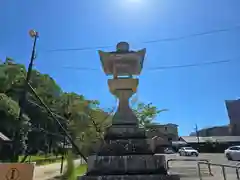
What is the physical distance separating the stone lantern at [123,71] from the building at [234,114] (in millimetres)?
48368

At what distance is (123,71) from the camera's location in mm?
5816

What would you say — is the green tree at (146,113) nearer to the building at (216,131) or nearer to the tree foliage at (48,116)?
the tree foliage at (48,116)

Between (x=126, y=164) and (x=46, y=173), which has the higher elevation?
(x=126, y=164)

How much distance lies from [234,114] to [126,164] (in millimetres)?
51064

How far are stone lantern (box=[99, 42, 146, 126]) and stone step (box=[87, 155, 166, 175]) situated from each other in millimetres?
1044

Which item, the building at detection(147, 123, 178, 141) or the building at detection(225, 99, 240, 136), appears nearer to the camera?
the building at detection(147, 123, 178, 141)

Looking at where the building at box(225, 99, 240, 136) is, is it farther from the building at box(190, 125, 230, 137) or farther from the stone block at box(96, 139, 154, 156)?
the stone block at box(96, 139, 154, 156)

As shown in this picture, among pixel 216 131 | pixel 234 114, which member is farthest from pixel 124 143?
pixel 216 131

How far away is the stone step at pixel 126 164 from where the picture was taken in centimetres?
439

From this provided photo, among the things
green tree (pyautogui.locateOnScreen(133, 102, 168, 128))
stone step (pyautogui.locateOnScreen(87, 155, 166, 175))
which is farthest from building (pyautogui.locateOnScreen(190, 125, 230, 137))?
stone step (pyautogui.locateOnScreen(87, 155, 166, 175))

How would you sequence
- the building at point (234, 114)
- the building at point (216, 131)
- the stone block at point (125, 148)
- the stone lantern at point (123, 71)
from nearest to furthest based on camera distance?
1. the stone block at point (125, 148)
2. the stone lantern at point (123, 71)
3. the building at point (234, 114)
4. the building at point (216, 131)

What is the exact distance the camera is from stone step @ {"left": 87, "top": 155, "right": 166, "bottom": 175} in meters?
4.39

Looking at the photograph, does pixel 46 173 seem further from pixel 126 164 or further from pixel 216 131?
pixel 216 131

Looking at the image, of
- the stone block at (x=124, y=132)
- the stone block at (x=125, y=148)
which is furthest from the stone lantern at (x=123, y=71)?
the stone block at (x=125, y=148)
